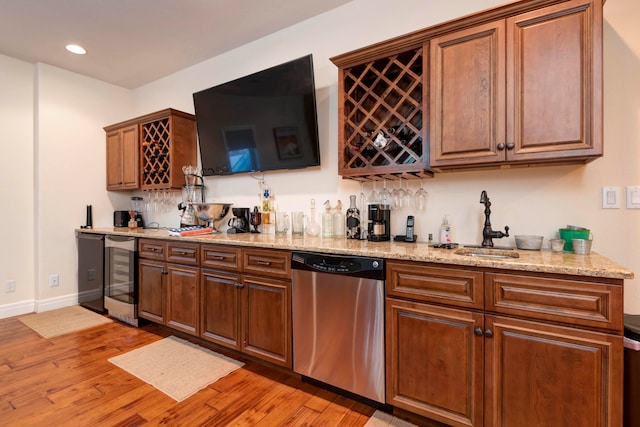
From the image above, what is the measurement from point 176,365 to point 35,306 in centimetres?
256

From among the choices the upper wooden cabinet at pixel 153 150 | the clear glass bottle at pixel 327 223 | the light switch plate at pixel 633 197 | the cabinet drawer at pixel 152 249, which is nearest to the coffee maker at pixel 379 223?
the clear glass bottle at pixel 327 223

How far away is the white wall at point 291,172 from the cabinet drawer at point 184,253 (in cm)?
78

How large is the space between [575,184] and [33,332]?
4580 millimetres

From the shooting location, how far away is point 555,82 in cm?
155

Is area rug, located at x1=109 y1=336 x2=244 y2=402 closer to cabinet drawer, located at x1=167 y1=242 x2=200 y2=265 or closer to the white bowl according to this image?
cabinet drawer, located at x1=167 y1=242 x2=200 y2=265

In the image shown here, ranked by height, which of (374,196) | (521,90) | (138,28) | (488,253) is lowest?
(488,253)

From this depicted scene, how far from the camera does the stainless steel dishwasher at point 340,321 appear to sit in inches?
67.4

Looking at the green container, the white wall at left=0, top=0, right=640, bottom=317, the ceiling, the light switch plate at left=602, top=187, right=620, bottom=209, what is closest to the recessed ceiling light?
the ceiling

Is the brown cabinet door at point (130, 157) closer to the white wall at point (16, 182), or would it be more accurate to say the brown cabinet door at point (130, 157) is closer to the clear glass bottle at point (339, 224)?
the white wall at point (16, 182)

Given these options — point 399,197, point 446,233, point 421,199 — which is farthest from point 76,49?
point 446,233

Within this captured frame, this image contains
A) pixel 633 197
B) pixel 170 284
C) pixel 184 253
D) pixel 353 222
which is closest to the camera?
pixel 633 197

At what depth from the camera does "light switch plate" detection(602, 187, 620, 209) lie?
5.61 feet

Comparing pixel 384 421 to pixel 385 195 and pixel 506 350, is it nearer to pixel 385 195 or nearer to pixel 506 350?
pixel 506 350

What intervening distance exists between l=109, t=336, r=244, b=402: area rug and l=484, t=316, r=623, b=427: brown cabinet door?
67.9 inches
